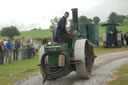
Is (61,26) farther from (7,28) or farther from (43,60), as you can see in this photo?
(7,28)

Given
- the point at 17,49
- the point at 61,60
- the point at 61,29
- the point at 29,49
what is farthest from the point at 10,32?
the point at 61,60

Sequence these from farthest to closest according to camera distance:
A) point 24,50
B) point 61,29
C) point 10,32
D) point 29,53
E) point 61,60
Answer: point 10,32 < point 29,53 < point 24,50 < point 61,29 < point 61,60

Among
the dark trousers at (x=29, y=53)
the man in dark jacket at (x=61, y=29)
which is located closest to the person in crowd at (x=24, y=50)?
the dark trousers at (x=29, y=53)

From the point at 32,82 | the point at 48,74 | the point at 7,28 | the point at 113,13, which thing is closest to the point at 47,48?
the point at 48,74

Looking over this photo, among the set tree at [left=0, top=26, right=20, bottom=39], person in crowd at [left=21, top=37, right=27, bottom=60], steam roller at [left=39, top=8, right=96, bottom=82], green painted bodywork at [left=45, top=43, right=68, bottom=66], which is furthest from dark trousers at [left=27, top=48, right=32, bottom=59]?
tree at [left=0, top=26, right=20, bottom=39]

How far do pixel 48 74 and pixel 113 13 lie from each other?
107849 millimetres

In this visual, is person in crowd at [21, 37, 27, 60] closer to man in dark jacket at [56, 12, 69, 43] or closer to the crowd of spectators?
the crowd of spectators

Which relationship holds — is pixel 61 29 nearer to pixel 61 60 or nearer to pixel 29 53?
pixel 61 60

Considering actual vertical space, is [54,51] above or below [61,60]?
above

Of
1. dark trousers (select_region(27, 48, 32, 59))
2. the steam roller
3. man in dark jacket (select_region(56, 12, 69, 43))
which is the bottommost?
dark trousers (select_region(27, 48, 32, 59))

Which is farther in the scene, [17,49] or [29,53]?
[29,53]

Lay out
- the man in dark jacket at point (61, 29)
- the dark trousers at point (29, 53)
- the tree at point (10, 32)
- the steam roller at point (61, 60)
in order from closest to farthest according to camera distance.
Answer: the steam roller at point (61, 60)
the man in dark jacket at point (61, 29)
the dark trousers at point (29, 53)
the tree at point (10, 32)

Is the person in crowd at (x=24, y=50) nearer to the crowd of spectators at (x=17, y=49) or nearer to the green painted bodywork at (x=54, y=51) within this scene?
the crowd of spectators at (x=17, y=49)

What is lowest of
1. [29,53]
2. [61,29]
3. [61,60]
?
[29,53]
